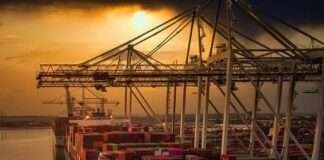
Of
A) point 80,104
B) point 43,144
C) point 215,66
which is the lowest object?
point 43,144

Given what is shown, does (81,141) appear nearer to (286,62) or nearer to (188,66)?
(188,66)

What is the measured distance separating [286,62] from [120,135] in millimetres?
12427

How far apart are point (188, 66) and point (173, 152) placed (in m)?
12.0

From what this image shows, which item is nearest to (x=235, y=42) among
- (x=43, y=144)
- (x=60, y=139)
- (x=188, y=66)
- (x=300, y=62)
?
(x=300, y=62)

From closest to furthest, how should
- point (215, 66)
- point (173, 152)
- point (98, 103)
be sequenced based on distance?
point (173, 152) → point (215, 66) → point (98, 103)

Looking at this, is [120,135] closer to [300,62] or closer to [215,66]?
[215,66]

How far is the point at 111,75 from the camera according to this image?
103 ft

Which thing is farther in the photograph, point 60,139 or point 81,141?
point 60,139

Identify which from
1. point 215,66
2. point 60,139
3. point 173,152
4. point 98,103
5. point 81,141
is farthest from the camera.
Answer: point 98,103

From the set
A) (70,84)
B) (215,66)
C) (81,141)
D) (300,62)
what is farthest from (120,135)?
(300,62)

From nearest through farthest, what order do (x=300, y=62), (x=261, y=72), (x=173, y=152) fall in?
(x=173, y=152)
(x=300, y=62)
(x=261, y=72)

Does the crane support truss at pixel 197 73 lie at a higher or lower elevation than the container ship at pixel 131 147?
higher

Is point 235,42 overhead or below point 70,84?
overhead

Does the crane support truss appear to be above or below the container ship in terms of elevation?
above
